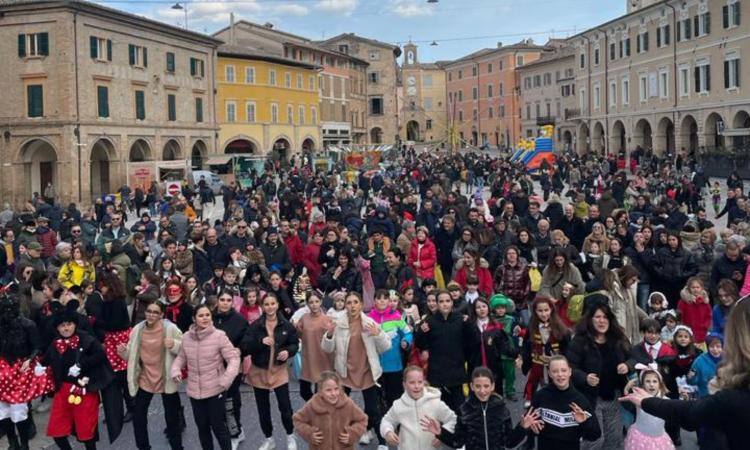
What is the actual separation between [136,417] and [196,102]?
132 feet

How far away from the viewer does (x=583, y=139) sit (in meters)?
60.2

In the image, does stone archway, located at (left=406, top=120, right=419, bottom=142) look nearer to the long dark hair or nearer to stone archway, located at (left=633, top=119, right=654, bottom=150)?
stone archway, located at (left=633, top=119, right=654, bottom=150)

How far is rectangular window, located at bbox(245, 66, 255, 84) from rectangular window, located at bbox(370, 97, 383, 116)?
30785 mm

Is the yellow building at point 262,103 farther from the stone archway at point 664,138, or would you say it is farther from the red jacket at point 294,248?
the red jacket at point 294,248

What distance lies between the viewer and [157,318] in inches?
293

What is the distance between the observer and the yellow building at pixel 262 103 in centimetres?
5041

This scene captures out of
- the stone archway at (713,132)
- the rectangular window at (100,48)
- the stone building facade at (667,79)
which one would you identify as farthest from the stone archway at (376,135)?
the rectangular window at (100,48)

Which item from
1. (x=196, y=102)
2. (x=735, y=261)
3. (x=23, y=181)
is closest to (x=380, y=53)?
(x=196, y=102)

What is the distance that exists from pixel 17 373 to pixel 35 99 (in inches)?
1269

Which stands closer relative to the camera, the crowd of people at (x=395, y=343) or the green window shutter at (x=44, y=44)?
the crowd of people at (x=395, y=343)

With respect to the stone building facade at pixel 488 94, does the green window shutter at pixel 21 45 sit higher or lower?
lower

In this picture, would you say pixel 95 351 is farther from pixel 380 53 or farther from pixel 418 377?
pixel 380 53

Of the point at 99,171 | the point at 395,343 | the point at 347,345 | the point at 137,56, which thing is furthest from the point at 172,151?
the point at 347,345

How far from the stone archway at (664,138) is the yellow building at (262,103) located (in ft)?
80.0
